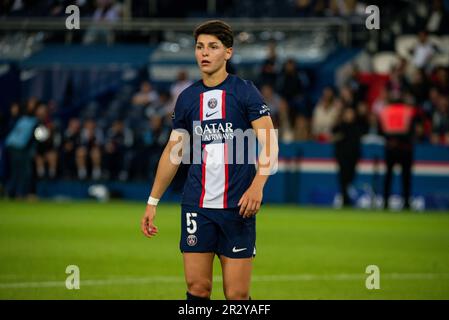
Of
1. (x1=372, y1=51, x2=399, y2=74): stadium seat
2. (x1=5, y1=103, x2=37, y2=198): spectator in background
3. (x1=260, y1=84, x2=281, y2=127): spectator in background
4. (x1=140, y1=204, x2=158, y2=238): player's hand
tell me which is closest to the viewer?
(x1=140, y1=204, x2=158, y2=238): player's hand

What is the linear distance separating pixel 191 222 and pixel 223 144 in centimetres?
58

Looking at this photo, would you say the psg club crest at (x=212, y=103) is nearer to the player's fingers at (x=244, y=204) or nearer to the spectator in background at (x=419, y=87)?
the player's fingers at (x=244, y=204)

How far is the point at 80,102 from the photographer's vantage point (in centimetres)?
3006

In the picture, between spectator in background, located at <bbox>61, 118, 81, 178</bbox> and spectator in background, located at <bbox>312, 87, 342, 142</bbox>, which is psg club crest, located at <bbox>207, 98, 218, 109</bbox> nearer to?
spectator in background, located at <bbox>312, 87, 342, 142</bbox>

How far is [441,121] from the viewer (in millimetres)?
25203

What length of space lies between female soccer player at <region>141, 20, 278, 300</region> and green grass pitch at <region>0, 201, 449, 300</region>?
3212mm

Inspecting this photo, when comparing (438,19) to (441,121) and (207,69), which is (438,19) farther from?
(207,69)

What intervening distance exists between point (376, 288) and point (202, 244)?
14.5 feet

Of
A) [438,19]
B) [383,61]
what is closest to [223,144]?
[383,61]

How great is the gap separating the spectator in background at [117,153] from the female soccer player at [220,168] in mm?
18630

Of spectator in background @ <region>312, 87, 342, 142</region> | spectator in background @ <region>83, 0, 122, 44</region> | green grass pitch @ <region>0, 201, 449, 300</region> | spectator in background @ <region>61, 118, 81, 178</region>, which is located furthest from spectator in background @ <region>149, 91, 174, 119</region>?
green grass pitch @ <region>0, 201, 449, 300</region>

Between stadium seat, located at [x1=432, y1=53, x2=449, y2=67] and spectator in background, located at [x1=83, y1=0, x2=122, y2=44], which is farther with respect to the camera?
spectator in background, located at [x1=83, y1=0, x2=122, y2=44]

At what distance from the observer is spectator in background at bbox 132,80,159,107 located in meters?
27.7
